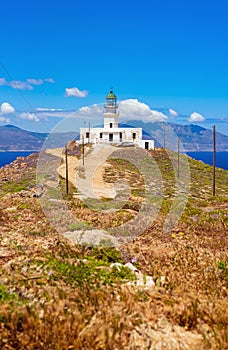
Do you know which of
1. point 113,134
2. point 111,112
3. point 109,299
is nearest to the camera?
point 109,299

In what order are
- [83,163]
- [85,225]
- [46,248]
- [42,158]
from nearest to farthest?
[46,248] → [85,225] → [83,163] → [42,158]

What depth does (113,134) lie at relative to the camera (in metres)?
68.8

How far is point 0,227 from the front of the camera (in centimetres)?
1093

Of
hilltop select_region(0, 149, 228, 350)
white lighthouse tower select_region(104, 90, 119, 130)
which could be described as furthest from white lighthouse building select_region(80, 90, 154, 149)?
hilltop select_region(0, 149, 228, 350)

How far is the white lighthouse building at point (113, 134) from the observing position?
68.7 m

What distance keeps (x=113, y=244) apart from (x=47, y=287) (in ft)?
13.8

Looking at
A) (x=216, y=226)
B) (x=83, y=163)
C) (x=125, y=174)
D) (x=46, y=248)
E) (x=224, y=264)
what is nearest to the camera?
(x=224, y=264)

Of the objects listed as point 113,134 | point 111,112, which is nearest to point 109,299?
point 113,134

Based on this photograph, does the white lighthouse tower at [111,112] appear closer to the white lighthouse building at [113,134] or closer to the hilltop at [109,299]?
the white lighthouse building at [113,134]

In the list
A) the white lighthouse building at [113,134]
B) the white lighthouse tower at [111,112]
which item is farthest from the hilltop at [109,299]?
the white lighthouse tower at [111,112]

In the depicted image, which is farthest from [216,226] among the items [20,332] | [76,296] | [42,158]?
[42,158]

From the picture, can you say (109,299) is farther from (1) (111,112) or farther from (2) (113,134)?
(1) (111,112)

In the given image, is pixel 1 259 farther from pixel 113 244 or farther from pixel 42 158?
pixel 42 158

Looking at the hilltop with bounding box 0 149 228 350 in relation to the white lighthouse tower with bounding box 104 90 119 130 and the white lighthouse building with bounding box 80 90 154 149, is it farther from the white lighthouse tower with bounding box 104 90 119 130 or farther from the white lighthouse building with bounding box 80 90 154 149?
the white lighthouse tower with bounding box 104 90 119 130
